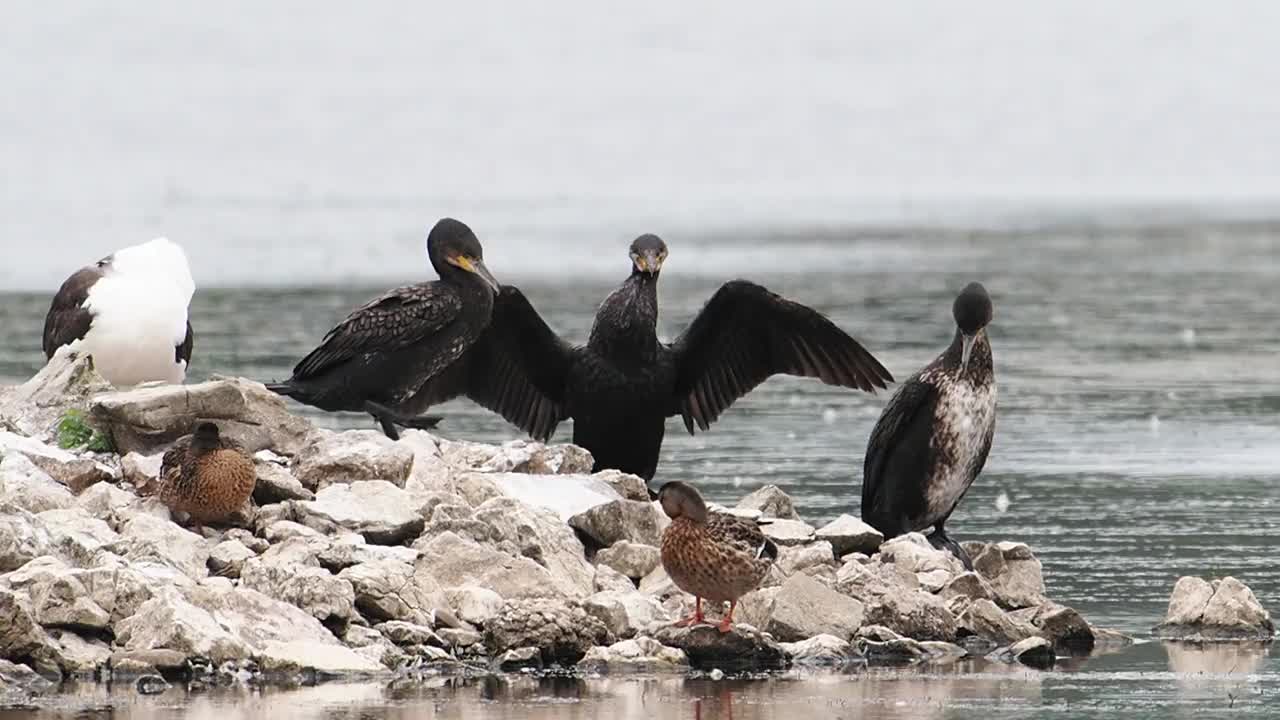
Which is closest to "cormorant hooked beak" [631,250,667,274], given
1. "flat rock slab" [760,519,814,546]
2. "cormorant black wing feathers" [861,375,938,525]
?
"cormorant black wing feathers" [861,375,938,525]

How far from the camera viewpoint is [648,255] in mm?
13570

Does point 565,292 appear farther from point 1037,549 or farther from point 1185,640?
point 1185,640

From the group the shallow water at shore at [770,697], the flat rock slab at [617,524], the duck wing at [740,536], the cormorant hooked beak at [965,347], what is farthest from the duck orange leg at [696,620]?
the cormorant hooked beak at [965,347]

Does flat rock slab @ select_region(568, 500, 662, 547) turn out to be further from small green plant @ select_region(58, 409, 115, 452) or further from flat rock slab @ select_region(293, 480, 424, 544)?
small green plant @ select_region(58, 409, 115, 452)

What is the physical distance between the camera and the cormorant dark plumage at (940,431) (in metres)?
13.1

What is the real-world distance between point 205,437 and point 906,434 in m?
3.45

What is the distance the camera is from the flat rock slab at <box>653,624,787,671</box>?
10.6m

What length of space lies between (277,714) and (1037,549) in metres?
5.35

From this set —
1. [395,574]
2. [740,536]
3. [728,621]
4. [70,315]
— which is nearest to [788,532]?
[740,536]

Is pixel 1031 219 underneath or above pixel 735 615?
above

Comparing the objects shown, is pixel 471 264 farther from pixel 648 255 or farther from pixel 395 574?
pixel 395 574

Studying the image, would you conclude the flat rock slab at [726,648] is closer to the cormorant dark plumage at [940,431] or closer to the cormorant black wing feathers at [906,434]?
the cormorant dark plumage at [940,431]

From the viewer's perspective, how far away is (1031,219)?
217 feet

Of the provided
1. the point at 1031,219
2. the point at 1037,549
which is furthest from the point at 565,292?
the point at 1031,219
